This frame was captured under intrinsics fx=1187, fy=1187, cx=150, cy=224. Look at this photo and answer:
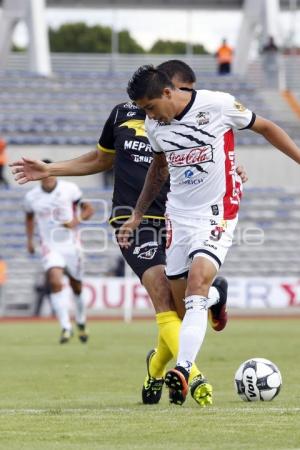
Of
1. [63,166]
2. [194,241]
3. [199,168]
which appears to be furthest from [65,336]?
[199,168]

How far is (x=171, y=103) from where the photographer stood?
802cm

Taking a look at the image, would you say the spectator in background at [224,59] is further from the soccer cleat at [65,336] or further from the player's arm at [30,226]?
the soccer cleat at [65,336]

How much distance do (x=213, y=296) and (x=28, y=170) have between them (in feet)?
5.46

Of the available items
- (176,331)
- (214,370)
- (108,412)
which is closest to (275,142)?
(176,331)

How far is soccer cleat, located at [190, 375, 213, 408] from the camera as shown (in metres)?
7.88

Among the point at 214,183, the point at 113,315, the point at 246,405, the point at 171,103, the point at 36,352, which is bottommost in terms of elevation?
the point at 113,315

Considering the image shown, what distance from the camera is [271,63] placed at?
38562mm

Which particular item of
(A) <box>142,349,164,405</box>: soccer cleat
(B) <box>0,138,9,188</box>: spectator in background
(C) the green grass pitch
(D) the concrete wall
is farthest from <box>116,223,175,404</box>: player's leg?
(D) the concrete wall

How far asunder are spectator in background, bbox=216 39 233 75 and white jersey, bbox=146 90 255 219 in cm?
2995

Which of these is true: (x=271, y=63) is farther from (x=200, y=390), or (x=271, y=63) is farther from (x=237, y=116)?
(x=200, y=390)

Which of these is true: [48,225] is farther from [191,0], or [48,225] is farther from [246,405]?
[191,0]

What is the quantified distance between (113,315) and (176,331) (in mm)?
17555

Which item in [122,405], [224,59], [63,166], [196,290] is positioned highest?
[63,166]

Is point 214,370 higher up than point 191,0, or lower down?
lower down
